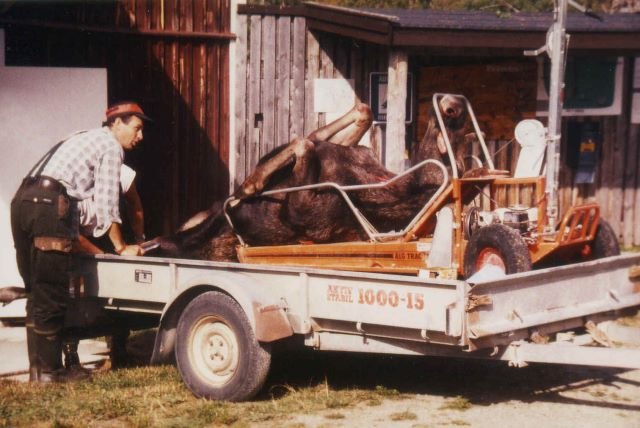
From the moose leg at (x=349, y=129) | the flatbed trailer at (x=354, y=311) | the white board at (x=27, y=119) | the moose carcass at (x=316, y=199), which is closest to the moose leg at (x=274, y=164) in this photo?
the moose carcass at (x=316, y=199)

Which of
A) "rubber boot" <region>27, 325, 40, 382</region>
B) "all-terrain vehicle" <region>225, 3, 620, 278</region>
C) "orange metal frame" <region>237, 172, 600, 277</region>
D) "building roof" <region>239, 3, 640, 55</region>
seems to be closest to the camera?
"all-terrain vehicle" <region>225, 3, 620, 278</region>

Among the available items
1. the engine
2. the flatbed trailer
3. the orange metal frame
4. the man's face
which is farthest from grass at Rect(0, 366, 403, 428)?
the man's face

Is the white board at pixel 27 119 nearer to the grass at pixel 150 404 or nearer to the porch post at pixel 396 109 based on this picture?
the grass at pixel 150 404

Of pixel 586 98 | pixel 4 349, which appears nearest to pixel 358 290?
pixel 4 349

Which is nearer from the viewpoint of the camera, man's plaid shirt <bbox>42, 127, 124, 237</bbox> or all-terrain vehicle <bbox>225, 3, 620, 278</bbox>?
all-terrain vehicle <bbox>225, 3, 620, 278</bbox>

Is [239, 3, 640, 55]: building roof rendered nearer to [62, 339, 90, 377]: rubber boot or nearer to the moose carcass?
the moose carcass

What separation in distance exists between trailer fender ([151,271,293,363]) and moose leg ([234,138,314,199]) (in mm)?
1355

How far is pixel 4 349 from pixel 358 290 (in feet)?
12.5

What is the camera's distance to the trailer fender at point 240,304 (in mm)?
6176

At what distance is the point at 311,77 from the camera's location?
12.9 m

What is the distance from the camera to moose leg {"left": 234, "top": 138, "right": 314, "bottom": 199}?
7.72 metres

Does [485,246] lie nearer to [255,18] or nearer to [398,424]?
[398,424]

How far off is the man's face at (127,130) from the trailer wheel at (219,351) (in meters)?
1.60

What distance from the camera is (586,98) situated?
44.2 ft
